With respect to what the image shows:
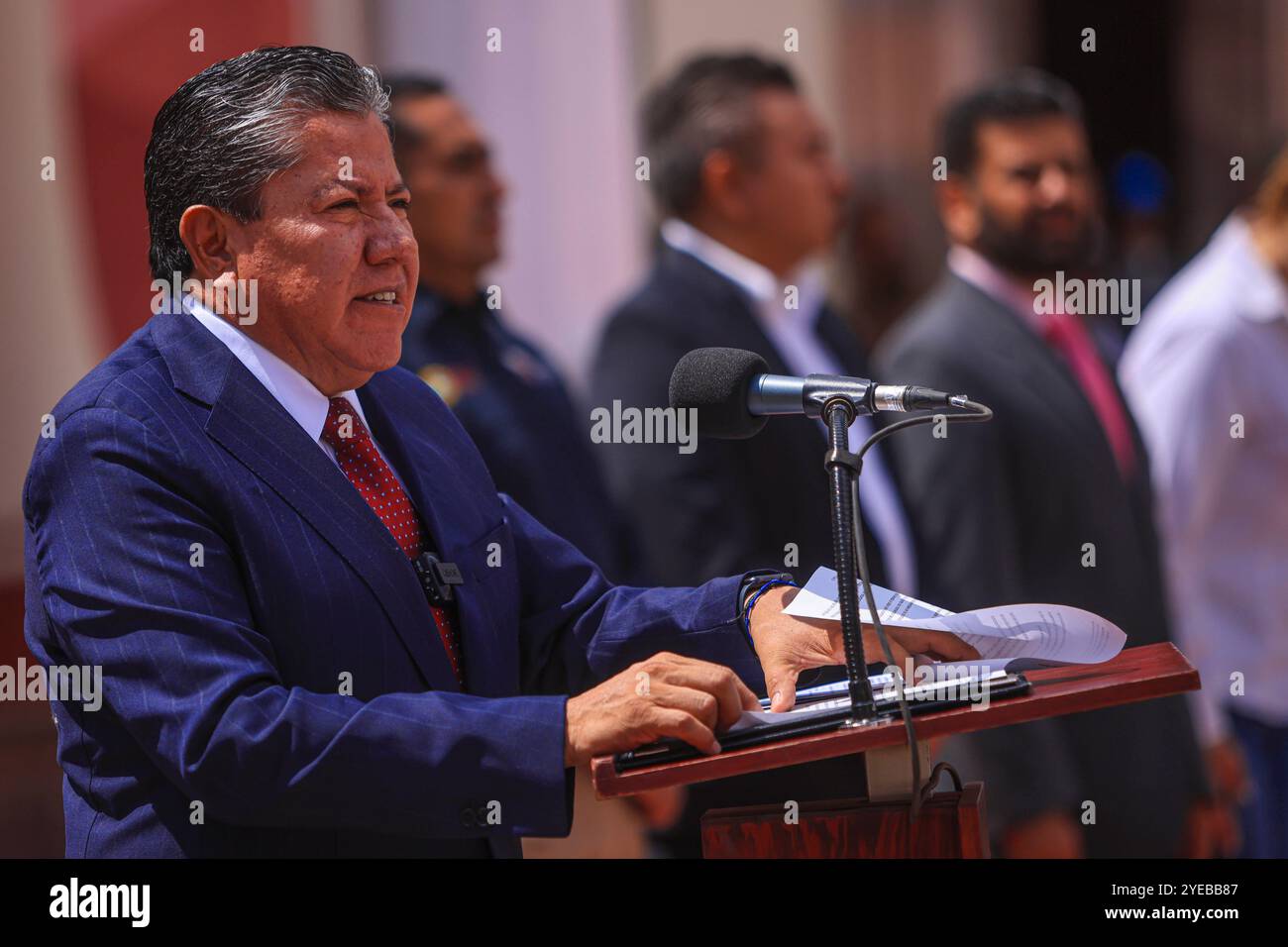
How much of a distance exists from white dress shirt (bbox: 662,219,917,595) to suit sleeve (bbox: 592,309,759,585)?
26 cm

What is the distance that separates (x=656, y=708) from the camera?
189cm

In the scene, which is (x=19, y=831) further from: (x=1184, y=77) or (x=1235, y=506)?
(x=1184, y=77)

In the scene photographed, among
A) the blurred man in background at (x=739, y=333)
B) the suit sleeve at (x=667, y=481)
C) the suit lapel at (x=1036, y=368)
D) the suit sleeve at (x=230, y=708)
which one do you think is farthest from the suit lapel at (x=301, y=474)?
the suit lapel at (x=1036, y=368)

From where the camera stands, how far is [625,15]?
747cm

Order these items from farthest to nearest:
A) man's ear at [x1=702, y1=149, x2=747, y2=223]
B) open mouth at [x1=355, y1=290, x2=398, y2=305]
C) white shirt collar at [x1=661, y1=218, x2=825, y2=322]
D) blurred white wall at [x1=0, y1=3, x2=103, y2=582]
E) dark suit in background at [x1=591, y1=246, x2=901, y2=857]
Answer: blurred white wall at [x1=0, y1=3, x2=103, y2=582] → man's ear at [x1=702, y1=149, x2=747, y2=223] → white shirt collar at [x1=661, y1=218, x2=825, y2=322] → dark suit in background at [x1=591, y1=246, x2=901, y2=857] → open mouth at [x1=355, y1=290, x2=398, y2=305]

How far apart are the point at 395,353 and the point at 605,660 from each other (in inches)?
19.3

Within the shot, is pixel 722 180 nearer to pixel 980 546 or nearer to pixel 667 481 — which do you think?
pixel 667 481

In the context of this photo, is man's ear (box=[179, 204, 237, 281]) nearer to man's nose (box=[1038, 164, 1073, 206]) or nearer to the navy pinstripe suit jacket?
the navy pinstripe suit jacket

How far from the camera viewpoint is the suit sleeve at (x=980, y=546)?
3.90 metres

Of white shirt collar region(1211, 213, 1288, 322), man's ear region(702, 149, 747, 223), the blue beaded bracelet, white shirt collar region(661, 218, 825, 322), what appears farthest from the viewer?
white shirt collar region(1211, 213, 1288, 322)

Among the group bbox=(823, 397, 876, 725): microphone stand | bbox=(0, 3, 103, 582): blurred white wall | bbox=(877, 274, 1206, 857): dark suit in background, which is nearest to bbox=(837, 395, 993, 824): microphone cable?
bbox=(823, 397, 876, 725): microphone stand

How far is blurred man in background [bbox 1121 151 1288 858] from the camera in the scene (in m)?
4.52

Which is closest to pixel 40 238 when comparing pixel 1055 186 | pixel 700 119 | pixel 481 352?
pixel 481 352

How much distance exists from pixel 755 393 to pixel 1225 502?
2.73 m
